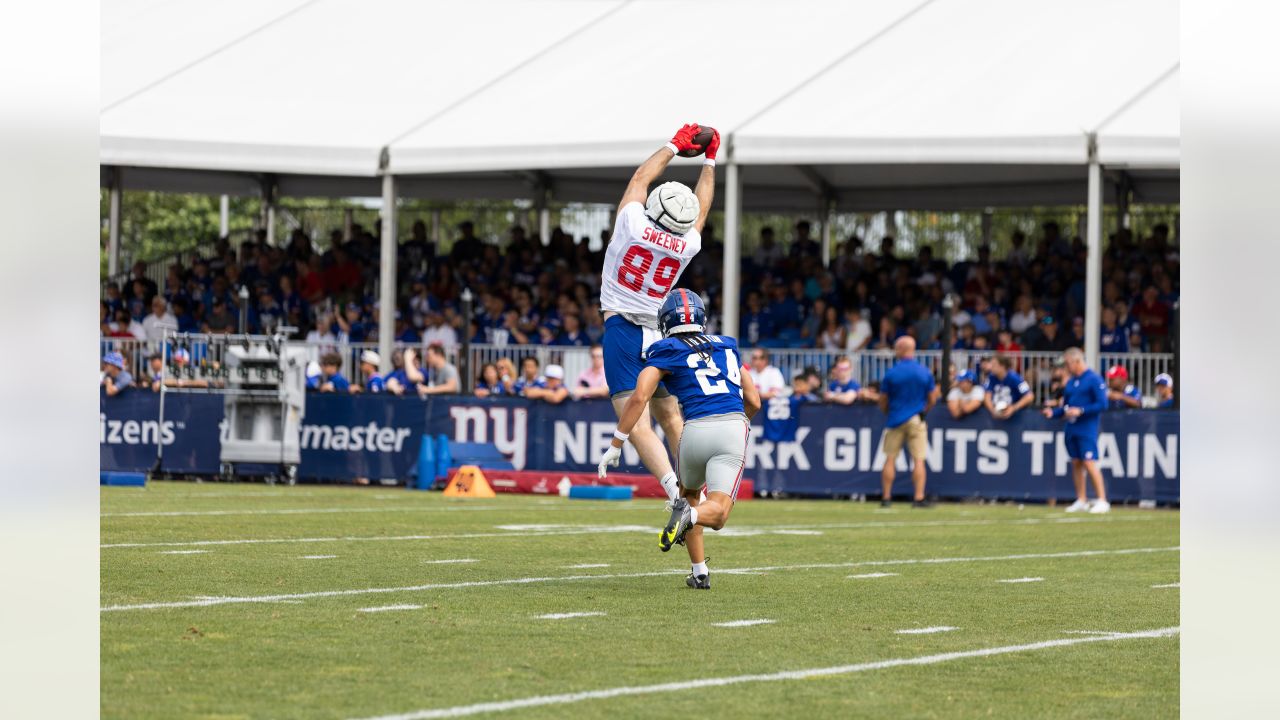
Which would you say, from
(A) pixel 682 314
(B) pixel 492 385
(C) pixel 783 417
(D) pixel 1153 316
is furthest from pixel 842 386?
(A) pixel 682 314

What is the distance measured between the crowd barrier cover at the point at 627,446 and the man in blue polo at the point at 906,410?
45.9 inches

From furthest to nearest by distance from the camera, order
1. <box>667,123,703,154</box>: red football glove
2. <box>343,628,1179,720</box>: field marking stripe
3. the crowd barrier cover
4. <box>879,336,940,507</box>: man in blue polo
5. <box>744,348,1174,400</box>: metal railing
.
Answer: <box>744,348,1174,400</box>: metal railing
the crowd barrier cover
<box>879,336,940,507</box>: man in blue polo
<box>667,123,703,154</box>: red football glove
<box>343,628,1179,720</box>: field marking stripe

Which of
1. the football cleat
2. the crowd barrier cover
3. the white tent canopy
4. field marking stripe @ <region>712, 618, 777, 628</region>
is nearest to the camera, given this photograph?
field marking stripe @ <region>712, 618, 777, 628</region>

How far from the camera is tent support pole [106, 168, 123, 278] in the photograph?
32.6 meters

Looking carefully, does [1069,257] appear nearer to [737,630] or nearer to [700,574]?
[700,574]

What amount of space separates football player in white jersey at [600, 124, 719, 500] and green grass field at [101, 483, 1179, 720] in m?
0.96

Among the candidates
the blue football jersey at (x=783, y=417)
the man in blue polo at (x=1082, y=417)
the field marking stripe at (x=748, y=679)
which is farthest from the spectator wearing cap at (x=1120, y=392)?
the field marking stripe at (x=748, y=679)

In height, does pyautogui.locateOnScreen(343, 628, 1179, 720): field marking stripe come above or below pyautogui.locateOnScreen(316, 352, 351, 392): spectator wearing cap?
below

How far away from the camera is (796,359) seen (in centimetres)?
2448

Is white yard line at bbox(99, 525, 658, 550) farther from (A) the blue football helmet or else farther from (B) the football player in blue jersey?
(A) the blue football helmet

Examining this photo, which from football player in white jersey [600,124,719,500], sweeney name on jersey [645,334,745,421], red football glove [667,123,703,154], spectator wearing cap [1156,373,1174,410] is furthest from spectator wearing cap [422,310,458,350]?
sweeney name on jersey [645,334,745,421]

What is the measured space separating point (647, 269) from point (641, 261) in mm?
65
